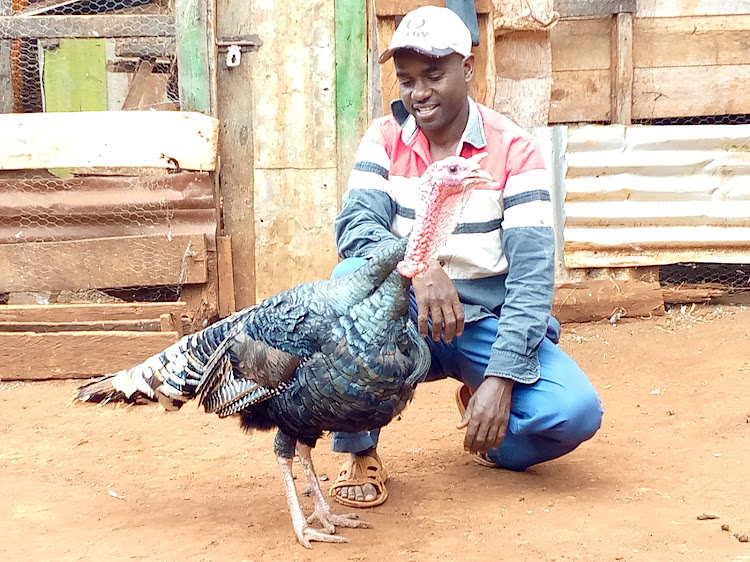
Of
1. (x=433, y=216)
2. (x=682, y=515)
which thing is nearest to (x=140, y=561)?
(x=433, y=216)

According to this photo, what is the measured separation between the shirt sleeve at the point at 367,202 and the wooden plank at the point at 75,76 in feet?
9.95

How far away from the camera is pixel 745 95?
5992mm

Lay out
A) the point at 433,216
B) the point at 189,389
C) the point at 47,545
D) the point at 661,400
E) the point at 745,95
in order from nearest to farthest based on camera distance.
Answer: the point at 433,216, the point at 47,545, the point at 189,389, the point at 661,400, the point at 745,95

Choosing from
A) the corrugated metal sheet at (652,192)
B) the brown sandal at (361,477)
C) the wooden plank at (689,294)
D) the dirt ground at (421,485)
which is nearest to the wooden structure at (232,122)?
the corrugated metal sheet at (652,192)

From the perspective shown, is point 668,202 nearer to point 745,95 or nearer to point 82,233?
point 745,95

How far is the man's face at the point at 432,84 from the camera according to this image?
3.15m

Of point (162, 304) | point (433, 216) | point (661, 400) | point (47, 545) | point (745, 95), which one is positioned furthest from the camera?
point (745, 95)

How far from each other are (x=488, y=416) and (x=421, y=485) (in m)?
0.61

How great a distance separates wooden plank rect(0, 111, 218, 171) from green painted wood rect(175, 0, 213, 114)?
0.17 meters

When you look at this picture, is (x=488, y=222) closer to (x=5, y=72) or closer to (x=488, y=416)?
(x=488, y=416)

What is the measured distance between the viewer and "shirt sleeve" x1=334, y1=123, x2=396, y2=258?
3301 mm

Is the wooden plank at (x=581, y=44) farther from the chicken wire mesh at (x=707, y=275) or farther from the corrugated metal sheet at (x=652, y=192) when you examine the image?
the chicken wire mesh at (x=707, y=275)

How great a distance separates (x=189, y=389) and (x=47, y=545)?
71 cm

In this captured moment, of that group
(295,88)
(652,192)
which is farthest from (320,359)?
(652,192)
